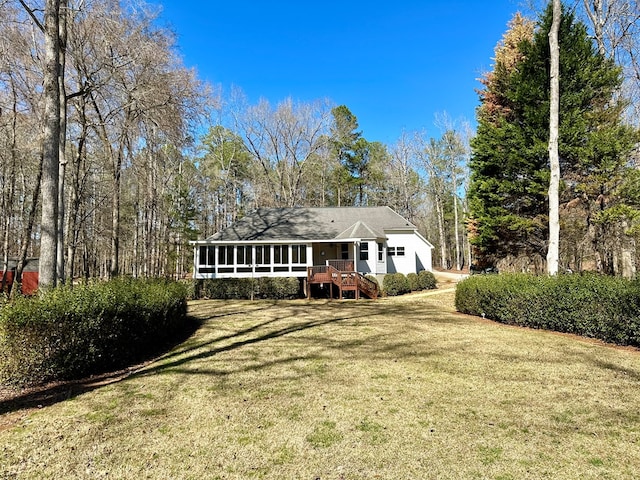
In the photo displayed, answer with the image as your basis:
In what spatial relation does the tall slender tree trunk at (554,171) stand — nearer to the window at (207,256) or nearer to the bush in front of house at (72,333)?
the bush in front of house at (72,333)

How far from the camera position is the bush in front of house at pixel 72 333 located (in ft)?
16.7

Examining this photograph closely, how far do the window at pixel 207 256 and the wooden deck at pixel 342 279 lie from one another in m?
5.85

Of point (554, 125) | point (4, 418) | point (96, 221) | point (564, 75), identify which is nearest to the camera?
point (4, 418)

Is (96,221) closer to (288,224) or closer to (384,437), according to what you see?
(288,224)

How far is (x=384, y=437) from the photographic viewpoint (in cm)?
357

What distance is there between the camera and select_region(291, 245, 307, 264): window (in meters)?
19.7

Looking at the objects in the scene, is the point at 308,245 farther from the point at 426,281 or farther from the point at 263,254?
the point at 426,281

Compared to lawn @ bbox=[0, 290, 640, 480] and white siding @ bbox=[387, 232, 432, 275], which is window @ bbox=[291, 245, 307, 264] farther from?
lawn @ bbox=[0, 290, 640, 480]

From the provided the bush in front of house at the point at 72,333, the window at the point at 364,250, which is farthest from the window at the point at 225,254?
the bush in front of house at the point at 72,333

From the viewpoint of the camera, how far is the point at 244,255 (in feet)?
64.8

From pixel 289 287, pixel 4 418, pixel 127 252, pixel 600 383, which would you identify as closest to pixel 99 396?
pixel 4 418

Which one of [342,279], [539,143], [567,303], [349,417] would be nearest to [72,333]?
[349,417]

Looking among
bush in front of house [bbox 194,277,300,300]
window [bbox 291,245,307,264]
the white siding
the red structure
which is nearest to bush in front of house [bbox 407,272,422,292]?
the white siding

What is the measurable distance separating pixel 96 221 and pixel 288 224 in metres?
19.5
